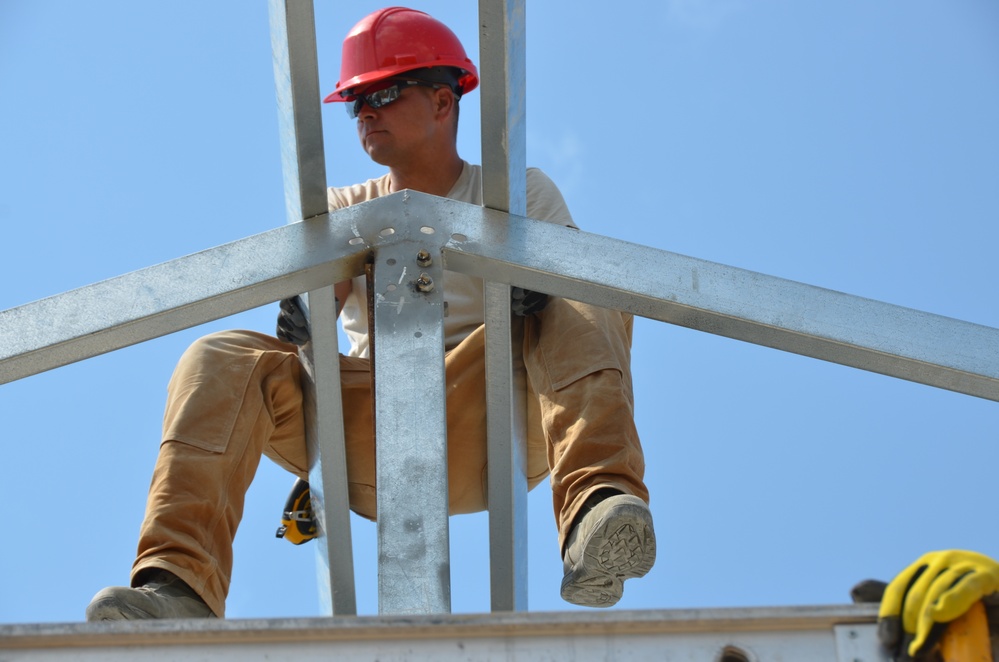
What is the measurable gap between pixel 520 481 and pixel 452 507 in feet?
1.27

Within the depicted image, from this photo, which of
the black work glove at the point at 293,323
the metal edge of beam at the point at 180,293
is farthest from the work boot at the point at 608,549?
the black work glove at the point at 293,323

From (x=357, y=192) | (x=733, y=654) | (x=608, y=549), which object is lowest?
(x=733, y=654)

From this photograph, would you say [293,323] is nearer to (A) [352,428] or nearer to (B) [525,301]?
(A) [352,428]

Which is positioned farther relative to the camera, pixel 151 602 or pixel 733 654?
pixel 151 602

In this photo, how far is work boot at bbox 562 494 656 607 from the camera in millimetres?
3094

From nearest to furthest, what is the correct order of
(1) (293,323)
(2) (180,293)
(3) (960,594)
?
(3) (960,594), (2) (180,293), (1) (293,323)

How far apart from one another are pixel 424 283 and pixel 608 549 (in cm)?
71

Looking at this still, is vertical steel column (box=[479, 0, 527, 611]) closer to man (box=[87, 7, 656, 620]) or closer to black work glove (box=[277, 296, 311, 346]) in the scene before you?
man (box=[87, 7, 656, 620])

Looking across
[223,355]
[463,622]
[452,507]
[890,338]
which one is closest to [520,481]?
[452,507]

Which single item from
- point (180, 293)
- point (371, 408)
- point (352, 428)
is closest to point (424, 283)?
point (180, 293)

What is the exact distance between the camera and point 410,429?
2.91 m

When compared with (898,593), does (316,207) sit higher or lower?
higher

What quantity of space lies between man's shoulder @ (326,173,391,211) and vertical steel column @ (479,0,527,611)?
1.06m

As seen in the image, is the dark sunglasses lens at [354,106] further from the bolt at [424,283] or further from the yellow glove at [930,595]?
the yellow glove at [930,595]
